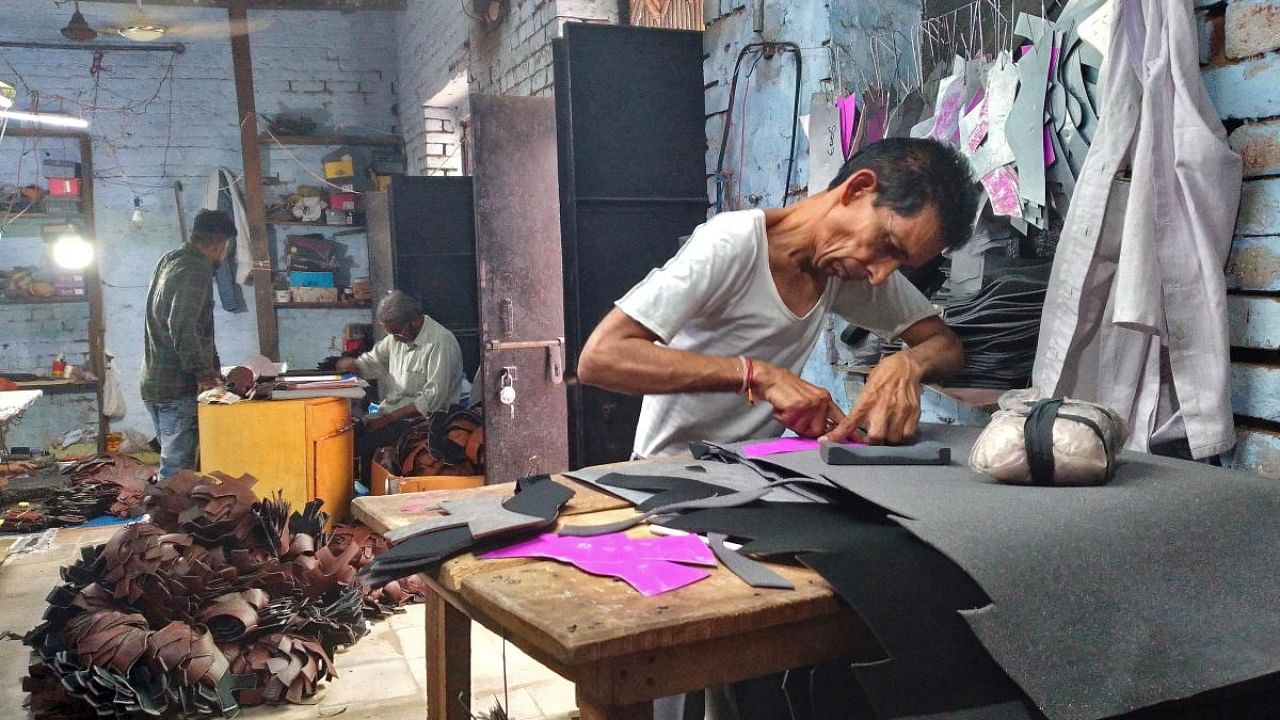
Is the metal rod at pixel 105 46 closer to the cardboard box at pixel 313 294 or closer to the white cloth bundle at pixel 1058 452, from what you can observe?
the cardboard box at pixel 313 294

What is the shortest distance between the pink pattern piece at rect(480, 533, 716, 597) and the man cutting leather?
26.6 inches

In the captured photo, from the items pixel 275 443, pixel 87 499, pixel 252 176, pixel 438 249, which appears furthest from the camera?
pixel 252 176

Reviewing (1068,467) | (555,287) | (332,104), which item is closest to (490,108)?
(555,287)

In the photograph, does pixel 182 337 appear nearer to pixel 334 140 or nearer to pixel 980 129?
pixel 980 129

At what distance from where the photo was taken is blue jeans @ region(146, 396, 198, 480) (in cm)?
579

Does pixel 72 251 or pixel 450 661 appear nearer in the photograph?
pixel 450 661

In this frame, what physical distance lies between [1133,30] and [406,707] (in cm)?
311

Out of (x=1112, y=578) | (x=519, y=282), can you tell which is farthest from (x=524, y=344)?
(x=1112, y=578)

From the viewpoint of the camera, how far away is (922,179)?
1.95 meters

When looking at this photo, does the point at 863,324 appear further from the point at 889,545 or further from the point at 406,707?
the point at 406,707

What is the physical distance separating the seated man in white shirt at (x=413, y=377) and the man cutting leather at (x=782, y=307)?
14.5 ft

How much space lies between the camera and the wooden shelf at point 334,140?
982 cm

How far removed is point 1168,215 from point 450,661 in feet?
5.14

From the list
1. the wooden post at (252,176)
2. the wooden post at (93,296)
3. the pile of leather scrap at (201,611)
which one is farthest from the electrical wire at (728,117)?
the wooden post at (93,296)
